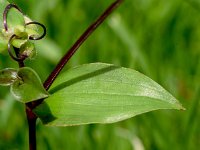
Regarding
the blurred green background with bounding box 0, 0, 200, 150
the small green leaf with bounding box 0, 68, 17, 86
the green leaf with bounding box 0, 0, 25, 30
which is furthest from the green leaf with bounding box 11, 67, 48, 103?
the blurred green background with bounding box 0, 0, 200, 150

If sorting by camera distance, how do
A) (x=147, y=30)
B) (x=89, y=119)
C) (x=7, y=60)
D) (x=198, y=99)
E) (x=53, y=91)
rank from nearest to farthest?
(x=89, y=119) < (x=53, y=91) < (x=198, y=99) < (x=7, y=60) < (x=147, y=30)

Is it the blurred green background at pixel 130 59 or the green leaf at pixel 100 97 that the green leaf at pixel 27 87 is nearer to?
the green leaf at pixel 100 97

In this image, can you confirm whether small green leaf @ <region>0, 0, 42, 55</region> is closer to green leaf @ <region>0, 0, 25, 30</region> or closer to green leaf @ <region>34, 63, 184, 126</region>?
green leaf @ <region>0, 0, 25, 30</region>

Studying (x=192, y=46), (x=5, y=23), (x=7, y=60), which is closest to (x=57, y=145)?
(x=7, y=60)

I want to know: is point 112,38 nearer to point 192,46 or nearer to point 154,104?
point 192,46

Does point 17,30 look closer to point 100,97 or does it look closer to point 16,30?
point 16,30

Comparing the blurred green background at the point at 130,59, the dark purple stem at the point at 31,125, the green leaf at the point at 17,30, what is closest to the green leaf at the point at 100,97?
the dark purple stem at the point at 31,125

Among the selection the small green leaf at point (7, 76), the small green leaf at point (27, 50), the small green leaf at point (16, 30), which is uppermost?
the small green leaf at point (16, 30)
